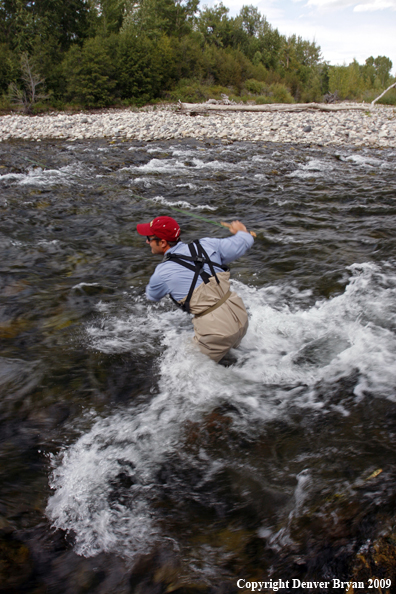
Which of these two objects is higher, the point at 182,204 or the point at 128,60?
the point at 128,60

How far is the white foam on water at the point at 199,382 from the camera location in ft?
7.82

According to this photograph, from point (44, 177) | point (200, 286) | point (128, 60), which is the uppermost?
point (128, 60)

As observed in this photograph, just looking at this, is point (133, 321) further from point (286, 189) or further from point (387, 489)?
point (286, 189)

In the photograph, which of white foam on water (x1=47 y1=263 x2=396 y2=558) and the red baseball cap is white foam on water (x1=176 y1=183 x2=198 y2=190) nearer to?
white foam on water (x1=47 y1=263 x2=396 y2=558)

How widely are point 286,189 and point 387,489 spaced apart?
7.91 m

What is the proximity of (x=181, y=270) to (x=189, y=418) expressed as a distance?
4.35 ft

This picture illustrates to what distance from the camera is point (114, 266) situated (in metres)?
5.70

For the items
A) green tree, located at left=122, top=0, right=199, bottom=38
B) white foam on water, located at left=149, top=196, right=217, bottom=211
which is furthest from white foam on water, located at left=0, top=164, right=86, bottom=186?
green tree, located at left=122, top=0, right=199, bottom=38

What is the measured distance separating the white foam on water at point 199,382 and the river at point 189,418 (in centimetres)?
2

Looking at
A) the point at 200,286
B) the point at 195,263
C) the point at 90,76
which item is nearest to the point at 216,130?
the point at 195,263

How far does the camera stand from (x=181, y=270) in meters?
3.32

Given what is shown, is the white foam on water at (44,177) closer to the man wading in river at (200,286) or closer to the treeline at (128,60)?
the man wading in river at (200,286)

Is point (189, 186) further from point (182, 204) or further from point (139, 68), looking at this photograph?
point (139, 68)

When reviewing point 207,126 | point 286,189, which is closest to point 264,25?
point 207,126
